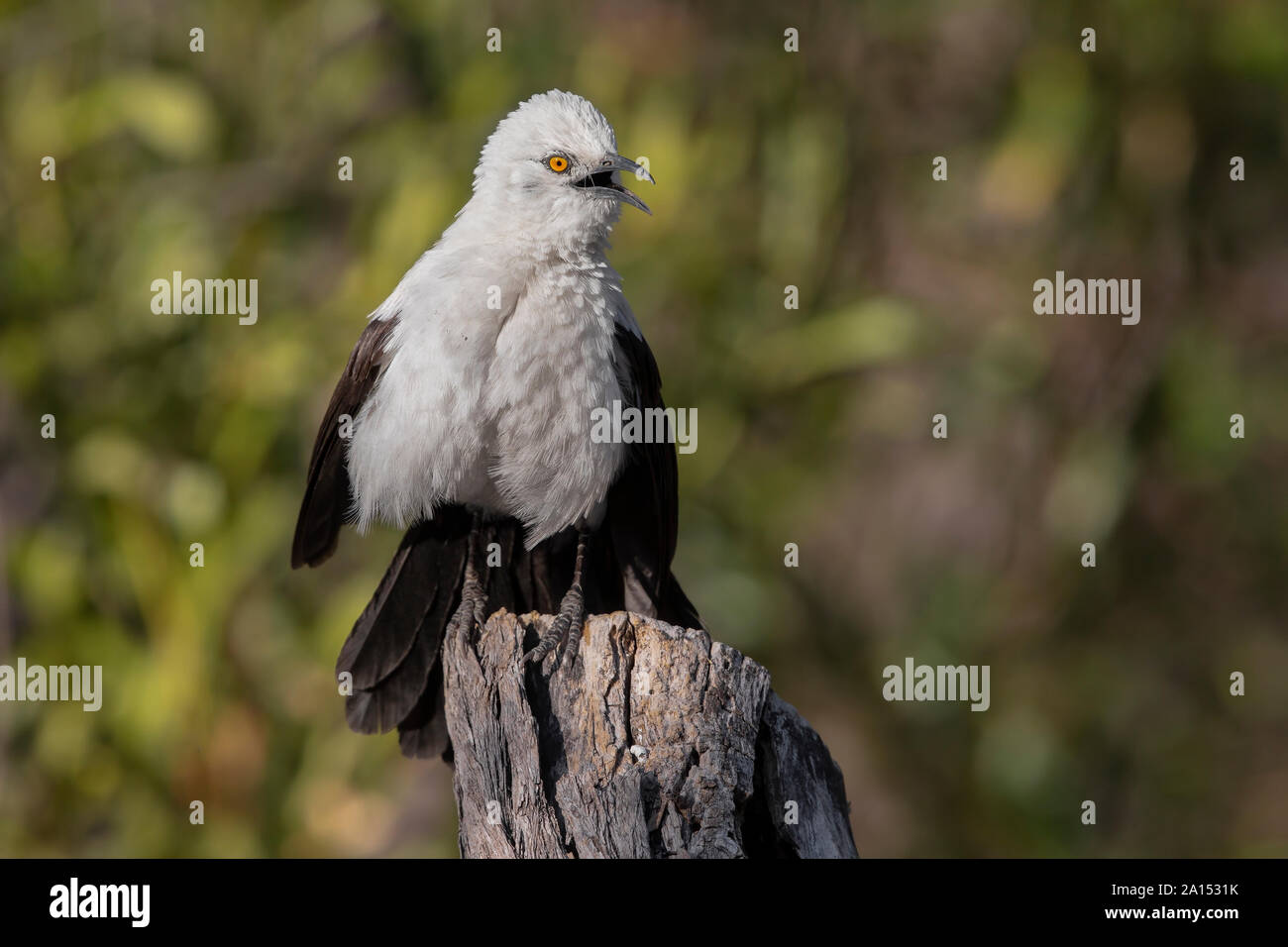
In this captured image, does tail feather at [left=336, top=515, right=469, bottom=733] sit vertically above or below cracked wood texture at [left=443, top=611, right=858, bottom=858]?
above

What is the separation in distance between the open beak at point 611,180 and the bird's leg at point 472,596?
1.38 m

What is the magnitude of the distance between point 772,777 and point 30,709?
5.86 meters

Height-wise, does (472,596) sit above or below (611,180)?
below

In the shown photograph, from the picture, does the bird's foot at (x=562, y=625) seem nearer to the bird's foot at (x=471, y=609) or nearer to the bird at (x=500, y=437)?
the bird at (x=500, y=437)

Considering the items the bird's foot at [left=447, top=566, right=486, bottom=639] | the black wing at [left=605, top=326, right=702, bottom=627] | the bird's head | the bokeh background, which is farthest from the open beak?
the bokeh background

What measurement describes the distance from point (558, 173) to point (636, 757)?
2.23 m

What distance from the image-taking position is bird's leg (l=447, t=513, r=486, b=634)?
4.73 meters

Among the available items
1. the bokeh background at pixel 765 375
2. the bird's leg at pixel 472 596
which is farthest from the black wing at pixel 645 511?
the bokeh background at pixel 765 375

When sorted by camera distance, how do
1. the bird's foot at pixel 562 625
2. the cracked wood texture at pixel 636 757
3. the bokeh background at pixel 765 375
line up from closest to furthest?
the cracked wood texture at pixel 636 757
the bird's foot at pixel 562 625
the bokeh background at pixel 765 375

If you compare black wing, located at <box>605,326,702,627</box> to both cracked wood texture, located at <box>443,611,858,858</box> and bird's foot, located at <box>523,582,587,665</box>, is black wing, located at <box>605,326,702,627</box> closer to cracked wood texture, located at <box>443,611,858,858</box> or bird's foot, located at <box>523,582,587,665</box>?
bird's foot, located at <box>523,582,587,665</box>

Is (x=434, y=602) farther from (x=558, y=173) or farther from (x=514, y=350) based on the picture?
(x=558, y=173)

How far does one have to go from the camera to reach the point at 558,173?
16.0 feet

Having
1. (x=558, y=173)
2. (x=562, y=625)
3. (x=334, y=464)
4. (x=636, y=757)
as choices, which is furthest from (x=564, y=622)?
(x=558, y=173)

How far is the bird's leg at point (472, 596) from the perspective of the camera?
4727mm
